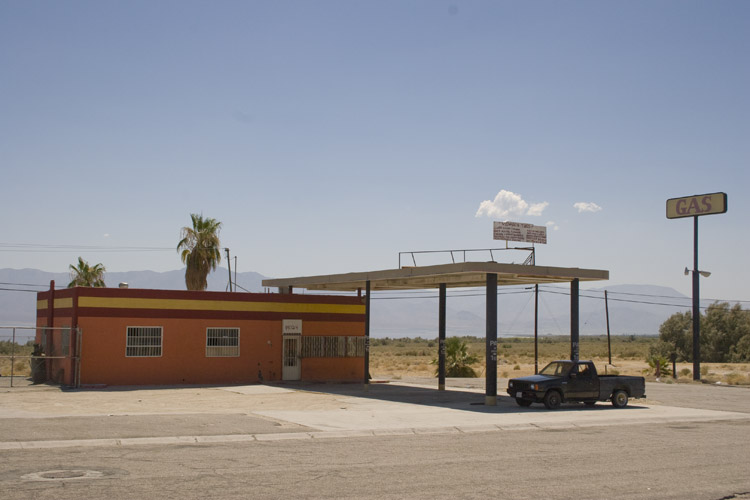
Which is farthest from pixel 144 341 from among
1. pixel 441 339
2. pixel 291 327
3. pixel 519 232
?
pixel 519 232

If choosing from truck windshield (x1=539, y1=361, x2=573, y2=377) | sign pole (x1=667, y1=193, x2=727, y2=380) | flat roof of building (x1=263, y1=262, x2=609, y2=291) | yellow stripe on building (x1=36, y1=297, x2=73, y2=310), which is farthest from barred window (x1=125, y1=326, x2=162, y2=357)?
sign pole (x1=667, y1=193, x2=727, y2=380)

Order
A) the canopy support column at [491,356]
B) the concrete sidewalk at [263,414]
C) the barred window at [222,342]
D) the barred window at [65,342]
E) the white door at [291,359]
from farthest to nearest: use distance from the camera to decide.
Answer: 1. the white door at [291,359]
2. the barred window at [222,342]
3. the barred window at [65,342]
4. the canopy support column at [491,356]
5. the concrete sidewalk at [263,414]

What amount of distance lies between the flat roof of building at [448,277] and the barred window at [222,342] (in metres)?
3.83

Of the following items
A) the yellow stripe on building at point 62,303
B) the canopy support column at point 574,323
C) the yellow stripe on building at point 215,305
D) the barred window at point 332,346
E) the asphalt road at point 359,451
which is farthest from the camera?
the barred window at point 332,346

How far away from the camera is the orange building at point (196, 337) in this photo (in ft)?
102

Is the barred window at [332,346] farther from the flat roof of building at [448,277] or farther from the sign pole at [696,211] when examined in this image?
the sign pole at [696,211]

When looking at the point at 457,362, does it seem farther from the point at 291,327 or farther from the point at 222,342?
the point at 222,342

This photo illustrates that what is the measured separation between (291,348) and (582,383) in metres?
15.0

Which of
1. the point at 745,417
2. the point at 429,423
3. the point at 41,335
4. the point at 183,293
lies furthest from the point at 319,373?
the point at 745,417

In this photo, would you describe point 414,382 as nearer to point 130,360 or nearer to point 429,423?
point 130,360

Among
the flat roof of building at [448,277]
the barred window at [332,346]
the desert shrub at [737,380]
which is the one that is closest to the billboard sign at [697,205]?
the desert shrub at [737,380]

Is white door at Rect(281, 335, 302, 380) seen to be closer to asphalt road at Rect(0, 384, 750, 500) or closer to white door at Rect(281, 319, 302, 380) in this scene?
white door at Rect(281, 319, 302, 380)

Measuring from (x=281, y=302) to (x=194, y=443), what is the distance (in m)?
19.6

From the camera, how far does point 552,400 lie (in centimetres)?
2503
